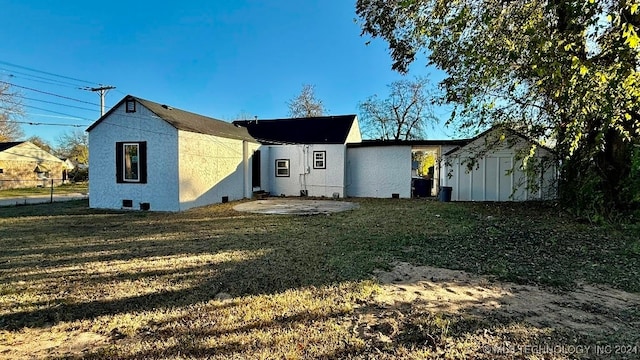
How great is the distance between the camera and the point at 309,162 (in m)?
16.2

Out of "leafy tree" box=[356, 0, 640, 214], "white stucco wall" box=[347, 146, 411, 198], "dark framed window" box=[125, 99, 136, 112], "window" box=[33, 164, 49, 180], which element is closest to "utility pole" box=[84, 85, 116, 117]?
"dark framed window" box=[125, 99, 136, 112]

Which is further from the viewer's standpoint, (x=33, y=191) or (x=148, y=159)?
(x=33, y=191)

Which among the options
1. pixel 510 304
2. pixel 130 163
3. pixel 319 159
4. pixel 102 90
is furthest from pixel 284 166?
pixel 102 90

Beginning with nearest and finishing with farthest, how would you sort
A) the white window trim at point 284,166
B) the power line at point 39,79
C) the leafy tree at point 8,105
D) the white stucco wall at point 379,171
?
the white stucco wall at point 379,171 → the white window trim at point 284,166 → the power line at point 39,79 → the leafy tree at point 8,105

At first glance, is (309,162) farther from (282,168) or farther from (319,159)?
(282,168)

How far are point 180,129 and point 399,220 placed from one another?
7609 mm

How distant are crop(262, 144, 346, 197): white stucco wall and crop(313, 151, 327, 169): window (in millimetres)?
143

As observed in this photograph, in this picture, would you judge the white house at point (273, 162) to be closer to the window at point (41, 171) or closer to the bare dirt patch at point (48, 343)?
the bare dirt patch at point (48, 343)

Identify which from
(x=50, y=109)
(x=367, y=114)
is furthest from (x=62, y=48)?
(x=367, y=114)

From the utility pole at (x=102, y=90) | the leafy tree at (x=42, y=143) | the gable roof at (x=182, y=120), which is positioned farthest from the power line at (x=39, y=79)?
the leafy tree at (x=42, y=143)

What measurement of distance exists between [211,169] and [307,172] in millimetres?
5157

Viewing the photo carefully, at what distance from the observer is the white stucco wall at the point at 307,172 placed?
51.6ft

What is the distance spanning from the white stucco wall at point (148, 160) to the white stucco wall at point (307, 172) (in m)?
6.23

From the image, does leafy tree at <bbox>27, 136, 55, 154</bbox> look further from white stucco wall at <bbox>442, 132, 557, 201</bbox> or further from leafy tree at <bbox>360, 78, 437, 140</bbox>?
white stucco wall at <bbox>442, 132, 557, 201</bbox>
